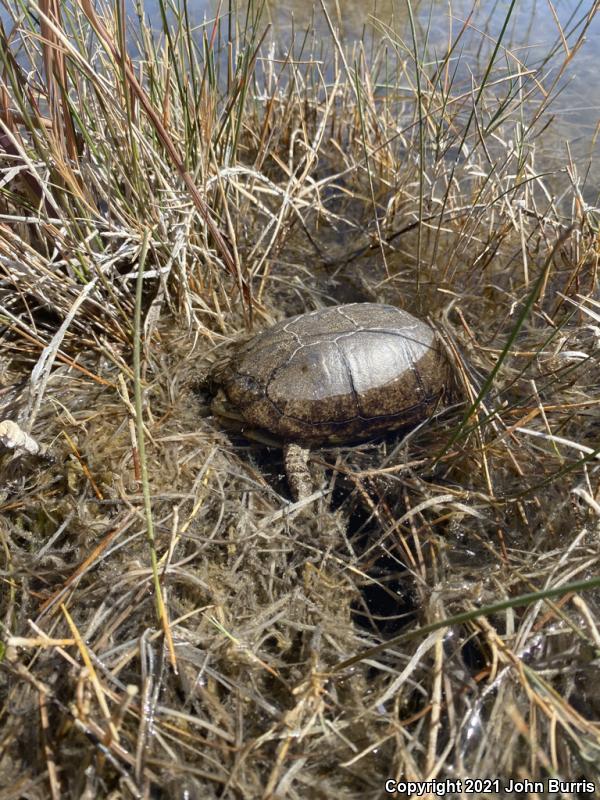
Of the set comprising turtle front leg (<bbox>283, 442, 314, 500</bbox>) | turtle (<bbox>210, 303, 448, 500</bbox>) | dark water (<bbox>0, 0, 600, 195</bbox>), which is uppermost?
dark water (<bbox>0, 0, 600, 195</bbox>)

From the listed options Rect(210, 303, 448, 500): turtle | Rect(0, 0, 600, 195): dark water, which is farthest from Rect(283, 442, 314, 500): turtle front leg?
Rect(0, 0, 600, 195): dark water

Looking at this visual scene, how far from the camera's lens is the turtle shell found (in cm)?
244

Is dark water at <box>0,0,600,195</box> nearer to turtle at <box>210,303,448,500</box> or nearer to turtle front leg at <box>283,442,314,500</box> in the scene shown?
turtle at <box>210,303,448,500</box>

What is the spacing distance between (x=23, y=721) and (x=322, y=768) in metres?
0.87

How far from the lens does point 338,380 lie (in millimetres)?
2438

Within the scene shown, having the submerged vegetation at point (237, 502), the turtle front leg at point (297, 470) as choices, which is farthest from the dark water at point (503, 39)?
the turtle front leg at point (297, 470)

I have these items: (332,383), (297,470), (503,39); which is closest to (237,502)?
(297,470)

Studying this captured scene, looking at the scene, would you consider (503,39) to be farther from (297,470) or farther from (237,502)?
(237,502)

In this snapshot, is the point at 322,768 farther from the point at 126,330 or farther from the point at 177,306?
the point at 177,306

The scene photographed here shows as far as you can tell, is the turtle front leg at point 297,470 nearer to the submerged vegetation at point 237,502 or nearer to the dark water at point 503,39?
the submerged vegetation at point 237,502

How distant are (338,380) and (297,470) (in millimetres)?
437

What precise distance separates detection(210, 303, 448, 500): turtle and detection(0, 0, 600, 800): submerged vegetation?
0.35 ft

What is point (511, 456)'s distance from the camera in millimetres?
2172

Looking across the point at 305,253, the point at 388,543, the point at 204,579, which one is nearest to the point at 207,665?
the point at 204,579
